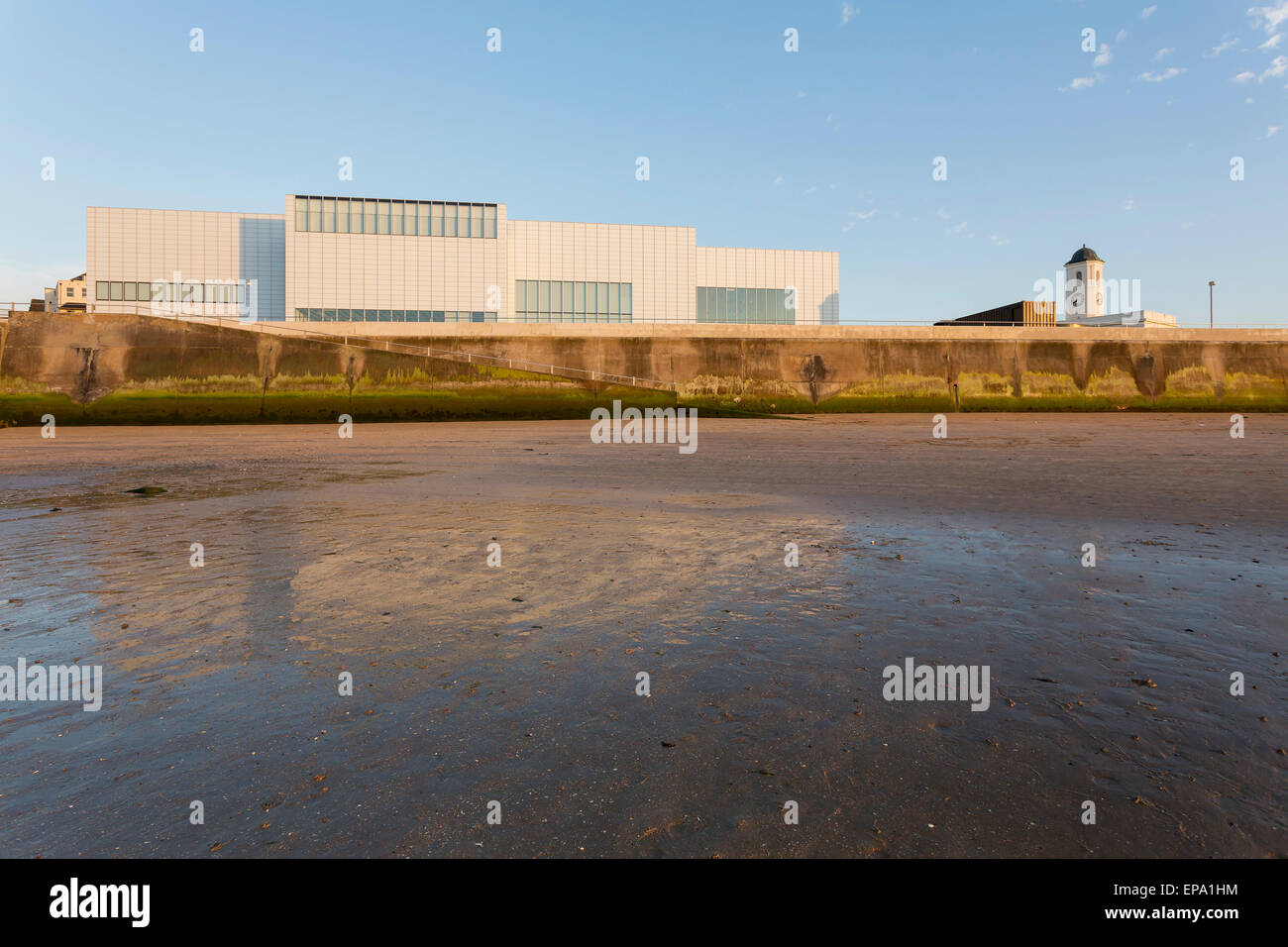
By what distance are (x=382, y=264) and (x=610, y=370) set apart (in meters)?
33.4

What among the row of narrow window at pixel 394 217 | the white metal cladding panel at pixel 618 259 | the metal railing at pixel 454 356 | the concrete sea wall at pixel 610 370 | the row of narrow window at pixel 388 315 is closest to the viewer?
the concrete sea wall at pixel 610 370

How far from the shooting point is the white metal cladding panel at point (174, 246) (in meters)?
57.6

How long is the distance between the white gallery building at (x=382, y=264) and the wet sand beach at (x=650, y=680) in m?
52.6

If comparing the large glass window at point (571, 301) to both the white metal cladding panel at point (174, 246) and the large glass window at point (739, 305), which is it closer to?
the large glass window at point (739, 305)

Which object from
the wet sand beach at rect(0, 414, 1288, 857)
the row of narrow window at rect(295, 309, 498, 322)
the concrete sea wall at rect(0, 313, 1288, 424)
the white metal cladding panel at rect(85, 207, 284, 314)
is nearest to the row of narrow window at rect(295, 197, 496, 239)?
the white metal cladding panel at rect(85, 207, 284, 314)

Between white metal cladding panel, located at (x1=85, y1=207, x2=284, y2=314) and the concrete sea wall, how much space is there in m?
32.3

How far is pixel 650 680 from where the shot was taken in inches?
157

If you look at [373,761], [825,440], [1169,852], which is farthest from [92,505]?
[825,440]

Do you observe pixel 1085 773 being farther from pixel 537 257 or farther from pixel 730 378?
pixel 537 257

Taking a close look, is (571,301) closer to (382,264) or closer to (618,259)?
(618,259)

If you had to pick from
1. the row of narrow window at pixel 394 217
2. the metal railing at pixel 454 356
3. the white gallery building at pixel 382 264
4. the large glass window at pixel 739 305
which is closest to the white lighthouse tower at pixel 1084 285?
the large glass window at pixel 739 305

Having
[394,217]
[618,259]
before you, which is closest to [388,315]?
[394,217]

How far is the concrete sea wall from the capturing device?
94.9 ft
